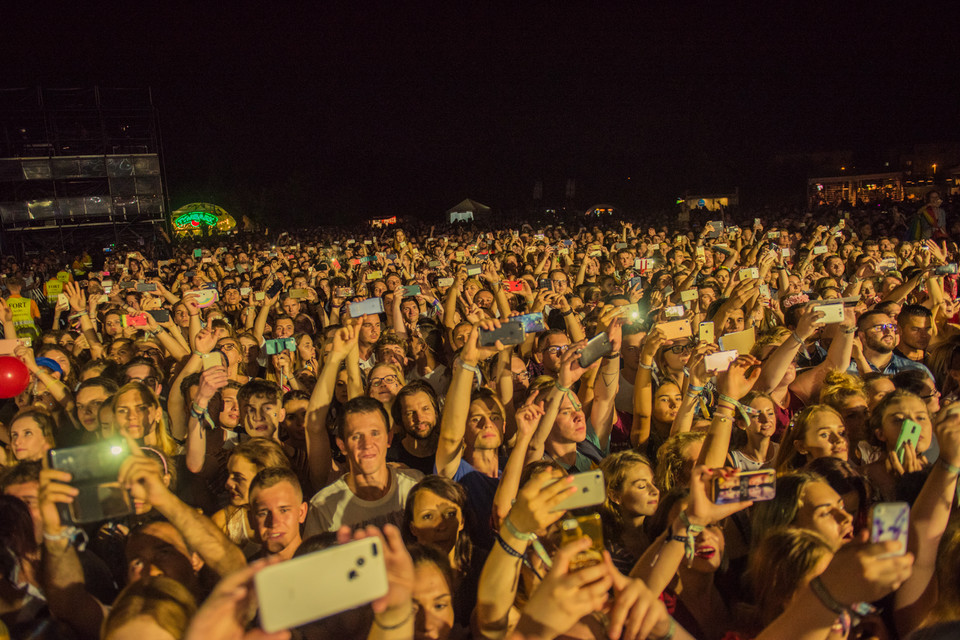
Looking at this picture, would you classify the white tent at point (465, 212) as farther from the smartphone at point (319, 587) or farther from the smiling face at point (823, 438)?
the smartphone at point (319, 587)

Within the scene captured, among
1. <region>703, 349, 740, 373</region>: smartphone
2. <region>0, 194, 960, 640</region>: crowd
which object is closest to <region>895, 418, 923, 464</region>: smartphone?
<region>0, 194, 960, 640</region>: crowd

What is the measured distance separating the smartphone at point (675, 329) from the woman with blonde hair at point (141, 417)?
3.08 metres

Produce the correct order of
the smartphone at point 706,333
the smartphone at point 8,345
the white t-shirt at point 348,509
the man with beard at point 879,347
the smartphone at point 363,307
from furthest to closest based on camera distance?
the man with beard at point 879,347
the smartphone at point 8,345
the smartphone at point 363,307
the smartphone at point 706,333
the white t-shirt at point 348,509

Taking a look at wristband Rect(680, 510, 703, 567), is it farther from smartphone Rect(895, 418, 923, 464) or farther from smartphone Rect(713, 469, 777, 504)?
smartphone Rect(895, 418, 923, 464)

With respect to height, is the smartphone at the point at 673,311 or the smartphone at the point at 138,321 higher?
the smartphone at the point at 138,321

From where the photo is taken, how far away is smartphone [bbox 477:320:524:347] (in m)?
3.36

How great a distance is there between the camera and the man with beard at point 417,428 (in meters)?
3.73

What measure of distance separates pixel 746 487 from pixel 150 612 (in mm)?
1789

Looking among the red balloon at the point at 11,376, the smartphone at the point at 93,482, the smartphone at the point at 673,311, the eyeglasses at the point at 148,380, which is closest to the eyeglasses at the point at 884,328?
the smartphone at the point at 673,311

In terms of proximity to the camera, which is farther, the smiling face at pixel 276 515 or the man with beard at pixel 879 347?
the man with beard at pixel 879 347

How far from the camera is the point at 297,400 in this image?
13.4 ft

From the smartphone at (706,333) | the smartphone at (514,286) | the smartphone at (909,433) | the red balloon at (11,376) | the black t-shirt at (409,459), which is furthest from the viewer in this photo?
the smartphone at (514,286)

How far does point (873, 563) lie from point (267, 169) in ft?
218

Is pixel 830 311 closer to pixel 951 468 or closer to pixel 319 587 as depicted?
pixel 951 468
